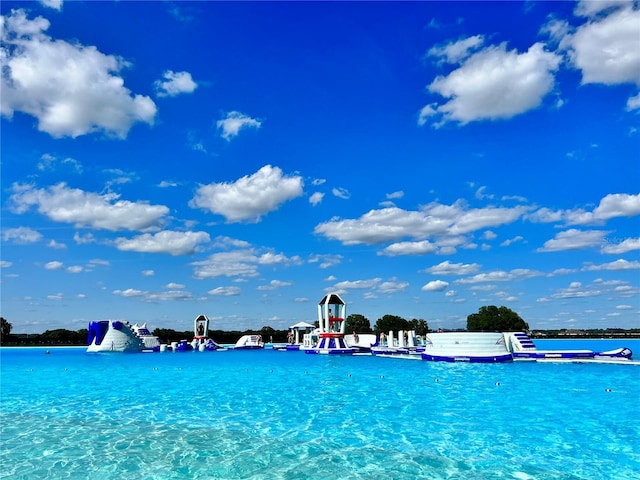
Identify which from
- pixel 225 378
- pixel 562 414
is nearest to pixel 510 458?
pixel 562 414

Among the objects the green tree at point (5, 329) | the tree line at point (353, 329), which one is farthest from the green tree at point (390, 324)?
the green tree at point (5, 329)

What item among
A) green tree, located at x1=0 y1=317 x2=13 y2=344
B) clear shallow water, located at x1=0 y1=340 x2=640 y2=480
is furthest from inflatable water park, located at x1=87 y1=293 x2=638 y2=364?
green tree, located at x1=0 y1=317 x2=13 y2=344

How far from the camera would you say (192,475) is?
9.18 meters

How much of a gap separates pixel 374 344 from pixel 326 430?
162ft

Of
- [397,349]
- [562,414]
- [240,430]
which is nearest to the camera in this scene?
[240,430]

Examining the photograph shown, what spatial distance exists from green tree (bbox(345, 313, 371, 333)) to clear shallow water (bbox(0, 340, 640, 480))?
255 feet

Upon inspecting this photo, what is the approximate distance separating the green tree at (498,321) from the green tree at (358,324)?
2447cm

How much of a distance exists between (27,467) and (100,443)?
205 centimetres

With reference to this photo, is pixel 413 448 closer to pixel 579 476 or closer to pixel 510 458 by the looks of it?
pixel 510 458

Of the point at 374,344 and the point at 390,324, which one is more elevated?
the point at 390,324

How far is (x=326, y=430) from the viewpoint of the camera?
1298cm

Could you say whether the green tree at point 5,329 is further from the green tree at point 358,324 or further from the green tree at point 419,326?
the green tree at point 419,326

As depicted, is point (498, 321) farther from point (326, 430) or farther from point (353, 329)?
point (326, 430)

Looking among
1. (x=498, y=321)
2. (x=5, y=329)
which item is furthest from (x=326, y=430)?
(x=5, y=329)
